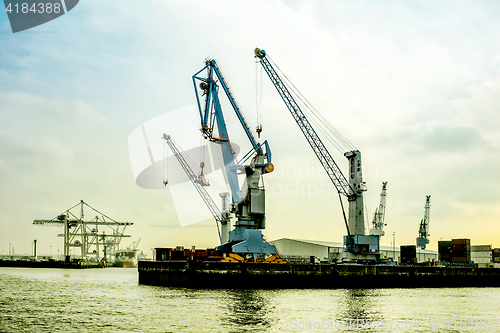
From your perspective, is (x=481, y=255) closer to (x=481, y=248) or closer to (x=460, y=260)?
(x=481, y=248)

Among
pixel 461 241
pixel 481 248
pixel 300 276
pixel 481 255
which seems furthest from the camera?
pixel 481 248

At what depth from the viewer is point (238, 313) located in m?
36.1

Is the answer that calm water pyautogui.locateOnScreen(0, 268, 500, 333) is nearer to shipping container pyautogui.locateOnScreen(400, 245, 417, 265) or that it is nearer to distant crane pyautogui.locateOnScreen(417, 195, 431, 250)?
shipping container pyautogui.locateOnScreen(400, 245, 417, 265)

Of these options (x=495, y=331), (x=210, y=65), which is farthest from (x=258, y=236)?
(x=495, y=331)

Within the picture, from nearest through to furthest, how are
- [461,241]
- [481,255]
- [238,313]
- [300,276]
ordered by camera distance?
[238,313], [300,276], [461,241], [481,255]

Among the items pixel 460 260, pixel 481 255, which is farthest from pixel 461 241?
pixel 481 255

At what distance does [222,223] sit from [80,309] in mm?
79181

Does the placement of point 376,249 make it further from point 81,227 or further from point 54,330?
point 81,227

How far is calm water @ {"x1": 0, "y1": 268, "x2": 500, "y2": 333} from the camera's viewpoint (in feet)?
102

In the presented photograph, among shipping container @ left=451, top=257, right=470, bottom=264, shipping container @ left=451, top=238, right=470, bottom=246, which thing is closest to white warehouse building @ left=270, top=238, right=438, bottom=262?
shipping container @ left=451, top=257, right=470, bottom=264

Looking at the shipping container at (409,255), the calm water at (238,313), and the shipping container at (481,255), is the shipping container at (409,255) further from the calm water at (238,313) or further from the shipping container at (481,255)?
the calm water at (238,313)

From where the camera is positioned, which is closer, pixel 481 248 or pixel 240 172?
Answer: pixel 240 172

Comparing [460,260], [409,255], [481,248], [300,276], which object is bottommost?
[460,260]

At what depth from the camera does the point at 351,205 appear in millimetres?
78500
